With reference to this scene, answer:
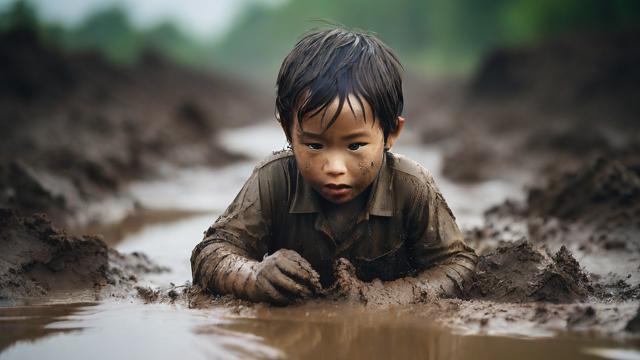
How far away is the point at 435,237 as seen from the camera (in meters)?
3.24

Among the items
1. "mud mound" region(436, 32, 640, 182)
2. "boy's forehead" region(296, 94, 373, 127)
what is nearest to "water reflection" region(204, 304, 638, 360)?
"boy's forehead" region(296, 94, 373, 127)

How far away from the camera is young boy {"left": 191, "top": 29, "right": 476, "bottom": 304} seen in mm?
2832

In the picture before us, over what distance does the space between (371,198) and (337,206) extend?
154mm

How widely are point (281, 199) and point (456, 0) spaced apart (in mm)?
35486

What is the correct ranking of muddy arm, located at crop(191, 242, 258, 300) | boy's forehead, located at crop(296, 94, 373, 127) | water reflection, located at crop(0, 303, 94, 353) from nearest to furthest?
1. water reflection, located at crop(0, 303, 94, 353)
2. boy's forehead, located at crop(296, 94, 373, 127)
3. muddy arm, located at crop(191, 242, 258, 300)

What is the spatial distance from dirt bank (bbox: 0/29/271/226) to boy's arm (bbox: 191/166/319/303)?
7.59 ft

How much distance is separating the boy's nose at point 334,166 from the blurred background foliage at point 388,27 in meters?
0.85

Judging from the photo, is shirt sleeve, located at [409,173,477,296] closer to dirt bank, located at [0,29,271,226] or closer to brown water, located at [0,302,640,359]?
brown water, located at [0,302,640,359]

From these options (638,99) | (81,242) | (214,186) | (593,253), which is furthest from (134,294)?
(638,99)

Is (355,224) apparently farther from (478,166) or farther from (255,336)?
(478,166)

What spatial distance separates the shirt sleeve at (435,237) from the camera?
10.6ft

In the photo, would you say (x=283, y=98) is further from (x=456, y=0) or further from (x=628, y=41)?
(x=456, y=0)

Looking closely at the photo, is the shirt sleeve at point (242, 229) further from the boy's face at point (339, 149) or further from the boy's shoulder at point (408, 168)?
the boy's shoulder at point (408, 168)

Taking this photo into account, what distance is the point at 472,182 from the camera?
8.42 meters
